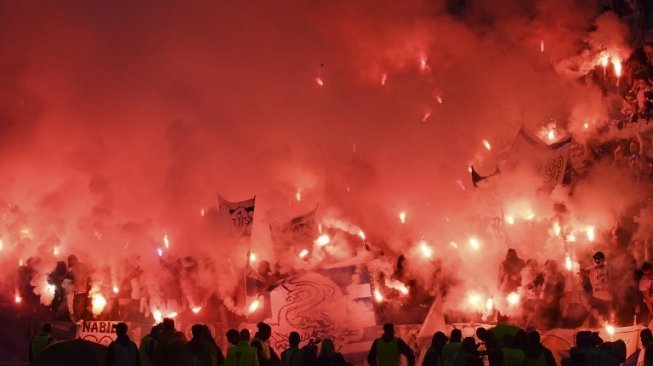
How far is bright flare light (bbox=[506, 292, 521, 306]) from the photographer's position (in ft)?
40.8

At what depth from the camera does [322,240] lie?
15539 millimetres

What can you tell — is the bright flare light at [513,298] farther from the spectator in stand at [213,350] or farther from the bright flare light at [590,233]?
the spectator in stand at [213,350]

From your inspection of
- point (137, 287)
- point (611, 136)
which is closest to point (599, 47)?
point (611, 136)

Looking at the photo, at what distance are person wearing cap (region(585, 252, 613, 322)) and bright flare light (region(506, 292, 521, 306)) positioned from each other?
1.35m

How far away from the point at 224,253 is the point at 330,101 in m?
5.90

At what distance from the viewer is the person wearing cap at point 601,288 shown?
37.1 feet

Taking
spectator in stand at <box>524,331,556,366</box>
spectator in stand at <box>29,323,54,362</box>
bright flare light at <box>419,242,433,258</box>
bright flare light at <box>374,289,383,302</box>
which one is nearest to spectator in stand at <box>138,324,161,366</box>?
spectator in stand at <box>29,323,54,362</box>

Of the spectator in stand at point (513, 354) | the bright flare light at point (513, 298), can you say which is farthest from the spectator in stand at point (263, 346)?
the bright flare light at point (513, 298)

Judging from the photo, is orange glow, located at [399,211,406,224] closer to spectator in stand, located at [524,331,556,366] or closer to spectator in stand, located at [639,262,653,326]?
spectator in stand, located at [639,262,653,326]

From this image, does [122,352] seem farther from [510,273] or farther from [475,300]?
[475,300]

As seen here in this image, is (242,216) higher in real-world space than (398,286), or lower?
higher

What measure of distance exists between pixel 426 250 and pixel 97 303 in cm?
708

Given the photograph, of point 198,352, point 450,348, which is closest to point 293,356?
point 198,352

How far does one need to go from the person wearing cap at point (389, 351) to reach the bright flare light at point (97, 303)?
8.23m
